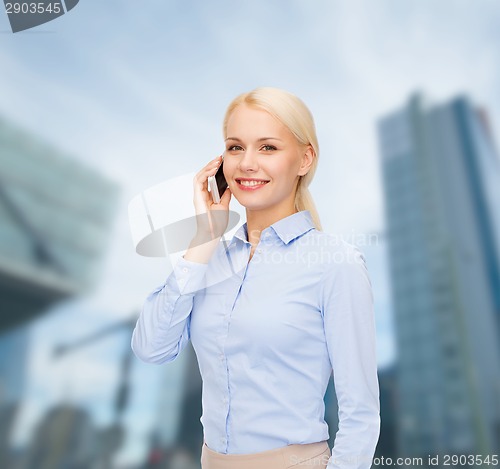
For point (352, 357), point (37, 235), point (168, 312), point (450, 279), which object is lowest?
point (352, 357)

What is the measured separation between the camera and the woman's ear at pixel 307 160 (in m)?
0.96

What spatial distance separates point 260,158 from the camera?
911mm

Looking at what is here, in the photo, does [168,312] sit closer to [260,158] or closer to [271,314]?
[271,314]

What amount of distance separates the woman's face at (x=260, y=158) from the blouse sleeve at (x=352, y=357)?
0.67 feet

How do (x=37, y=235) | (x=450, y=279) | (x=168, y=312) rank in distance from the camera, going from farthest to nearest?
(x=450, y=279) → (x=37, y=235) → (x=168, y=312)

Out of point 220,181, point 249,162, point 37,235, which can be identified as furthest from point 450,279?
point 249,162

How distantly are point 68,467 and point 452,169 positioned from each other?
14.1 meters

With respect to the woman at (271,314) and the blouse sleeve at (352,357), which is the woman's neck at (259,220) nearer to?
the woman at (271,314)

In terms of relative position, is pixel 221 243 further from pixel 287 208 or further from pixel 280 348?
pixel 280 348

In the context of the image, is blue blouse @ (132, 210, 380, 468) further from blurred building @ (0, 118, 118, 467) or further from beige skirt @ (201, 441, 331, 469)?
blurred building @ (0, 118, 118, 467)

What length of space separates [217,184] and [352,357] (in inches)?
19.1

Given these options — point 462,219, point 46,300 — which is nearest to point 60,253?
point 46,300

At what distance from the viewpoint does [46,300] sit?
36.2 feet

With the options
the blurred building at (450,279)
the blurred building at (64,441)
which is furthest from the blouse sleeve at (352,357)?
the blurred building at (450,279)
